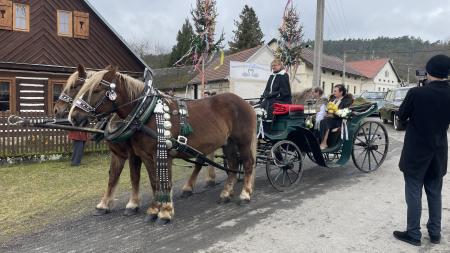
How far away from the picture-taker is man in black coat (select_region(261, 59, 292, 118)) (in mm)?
7023

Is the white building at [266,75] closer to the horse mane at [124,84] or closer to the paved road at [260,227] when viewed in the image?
the paved road at [260,227]

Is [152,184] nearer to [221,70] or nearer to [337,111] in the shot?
[337,111]

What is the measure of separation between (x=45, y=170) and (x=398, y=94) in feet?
53.6

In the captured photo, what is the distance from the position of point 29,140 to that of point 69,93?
19.8 ft

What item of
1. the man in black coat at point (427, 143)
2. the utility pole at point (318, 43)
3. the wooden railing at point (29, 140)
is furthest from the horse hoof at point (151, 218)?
the utility pole at point (318, 43)

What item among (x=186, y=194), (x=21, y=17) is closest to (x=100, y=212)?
(x=186, y=194)

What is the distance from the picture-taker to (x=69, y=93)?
455 cm

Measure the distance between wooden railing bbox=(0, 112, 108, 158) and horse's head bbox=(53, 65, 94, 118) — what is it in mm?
5225

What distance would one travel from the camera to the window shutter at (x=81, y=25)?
15.6 meters

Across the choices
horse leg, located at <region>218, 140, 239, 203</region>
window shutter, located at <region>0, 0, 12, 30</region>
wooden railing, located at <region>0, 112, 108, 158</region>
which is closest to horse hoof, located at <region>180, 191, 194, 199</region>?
horse leg, located at <region>218, 140, 239, 203</region>

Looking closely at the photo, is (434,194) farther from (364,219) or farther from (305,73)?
(305,73)

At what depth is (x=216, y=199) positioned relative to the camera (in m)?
6.11

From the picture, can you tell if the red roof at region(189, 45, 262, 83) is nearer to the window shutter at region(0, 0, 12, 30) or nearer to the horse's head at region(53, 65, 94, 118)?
the window shutter at region(0, 0, 12, 30)

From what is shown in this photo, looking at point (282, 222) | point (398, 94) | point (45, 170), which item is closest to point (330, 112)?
point (282, 222)
